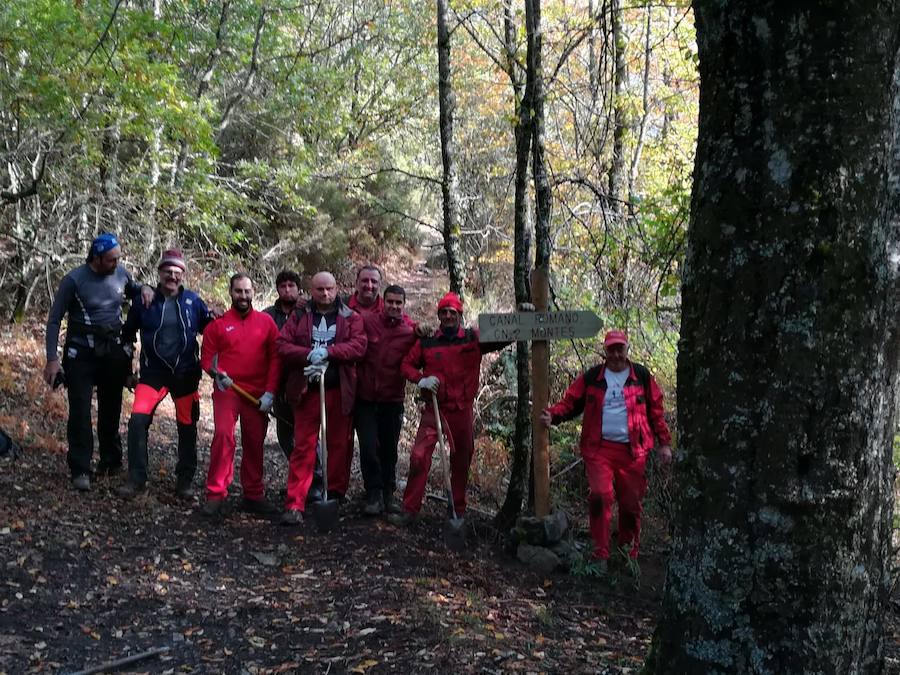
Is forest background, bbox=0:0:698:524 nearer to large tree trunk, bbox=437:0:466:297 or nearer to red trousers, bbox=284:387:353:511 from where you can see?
large tree trunk, bbox=437:0:466:297

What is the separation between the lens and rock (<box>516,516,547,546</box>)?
20.8ft

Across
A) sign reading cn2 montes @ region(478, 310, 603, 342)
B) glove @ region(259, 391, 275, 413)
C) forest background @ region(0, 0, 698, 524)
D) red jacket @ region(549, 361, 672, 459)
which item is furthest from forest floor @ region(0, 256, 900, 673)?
forest background @ region(0, 0, 698, 524)

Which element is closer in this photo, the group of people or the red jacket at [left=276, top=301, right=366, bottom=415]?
the group of people

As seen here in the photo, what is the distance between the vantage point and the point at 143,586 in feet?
17.2

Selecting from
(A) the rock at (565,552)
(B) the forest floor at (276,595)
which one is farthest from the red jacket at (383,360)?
(A) the rock at (565,552)

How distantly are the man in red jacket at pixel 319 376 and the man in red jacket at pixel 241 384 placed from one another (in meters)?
0.22

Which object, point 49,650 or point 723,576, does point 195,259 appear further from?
point 723,576

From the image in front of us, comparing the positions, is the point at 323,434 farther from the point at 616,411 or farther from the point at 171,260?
the point at 616,411

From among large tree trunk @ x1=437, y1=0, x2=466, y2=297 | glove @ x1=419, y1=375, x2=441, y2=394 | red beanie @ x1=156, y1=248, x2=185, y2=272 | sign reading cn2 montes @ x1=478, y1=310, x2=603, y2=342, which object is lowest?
glove @ x1=419, y1=375, x2=441, y2=394

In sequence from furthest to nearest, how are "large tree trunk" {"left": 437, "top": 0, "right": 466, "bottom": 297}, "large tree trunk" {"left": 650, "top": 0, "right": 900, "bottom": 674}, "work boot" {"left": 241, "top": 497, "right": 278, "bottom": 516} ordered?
"large tree trunk" {"left": 437, "top": 0, "right": 466, "bottom": 297}, "work boot" {"left": 241, "top": 497, "right": 278, "bottom": 516}, "large tree trunk" {"left": 650, "top": 0, "right": 900, "bottom": 674}

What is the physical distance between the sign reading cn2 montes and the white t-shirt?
47cm

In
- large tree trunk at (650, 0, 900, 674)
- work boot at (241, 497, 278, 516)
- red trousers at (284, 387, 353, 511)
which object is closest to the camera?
Result: large tree trunk at (650, 0, 900, 674)

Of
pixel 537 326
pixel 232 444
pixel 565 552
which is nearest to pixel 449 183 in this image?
pixel 537 326

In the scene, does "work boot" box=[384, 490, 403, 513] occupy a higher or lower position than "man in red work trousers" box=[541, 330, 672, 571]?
lower
